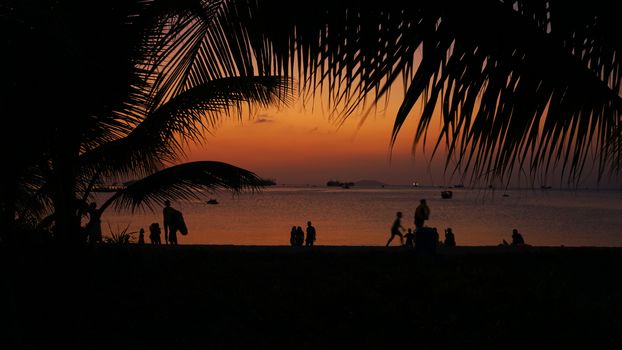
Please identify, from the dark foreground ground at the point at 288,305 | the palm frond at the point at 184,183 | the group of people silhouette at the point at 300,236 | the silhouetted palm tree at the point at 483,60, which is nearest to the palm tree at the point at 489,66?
the silhouetted palm tree at the point at 483,60

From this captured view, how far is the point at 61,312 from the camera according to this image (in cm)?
621

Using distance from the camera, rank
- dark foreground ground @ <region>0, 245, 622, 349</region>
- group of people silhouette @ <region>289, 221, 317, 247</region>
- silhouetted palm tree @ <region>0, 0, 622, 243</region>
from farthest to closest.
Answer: group of people silhouette @ <region>289, 221, 317, 247</region> < dark foreground ground @ <region>0, 245, 622, 349</region> < silhouetted palm tree @ <region>0, 0, 622, 243</region>

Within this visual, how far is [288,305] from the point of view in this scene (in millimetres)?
7004

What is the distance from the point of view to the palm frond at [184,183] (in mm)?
6191

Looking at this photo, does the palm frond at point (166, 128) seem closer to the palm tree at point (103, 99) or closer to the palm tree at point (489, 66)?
the palm tree at point (103, 99)

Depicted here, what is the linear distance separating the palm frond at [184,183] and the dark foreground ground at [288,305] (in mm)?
1079

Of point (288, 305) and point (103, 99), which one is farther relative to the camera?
point (288, 305)

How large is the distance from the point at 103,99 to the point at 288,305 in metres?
3.67

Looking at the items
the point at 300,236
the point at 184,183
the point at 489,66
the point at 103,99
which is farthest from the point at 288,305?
the point at 300,236

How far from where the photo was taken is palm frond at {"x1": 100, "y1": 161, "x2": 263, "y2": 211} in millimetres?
6191

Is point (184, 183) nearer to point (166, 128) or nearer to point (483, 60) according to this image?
point (166, 128)

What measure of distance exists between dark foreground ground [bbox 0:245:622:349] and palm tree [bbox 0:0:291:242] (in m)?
0.80

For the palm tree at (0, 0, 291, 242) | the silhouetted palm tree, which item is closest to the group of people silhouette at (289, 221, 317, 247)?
the palm tree at (0, 0, 291, 242)

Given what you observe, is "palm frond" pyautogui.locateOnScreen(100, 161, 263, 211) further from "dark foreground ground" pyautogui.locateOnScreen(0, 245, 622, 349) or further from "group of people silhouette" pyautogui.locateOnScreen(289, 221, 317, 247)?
"group of people silhouette" pyautogui.locateOnScreen(289, 221, 317, 247)
